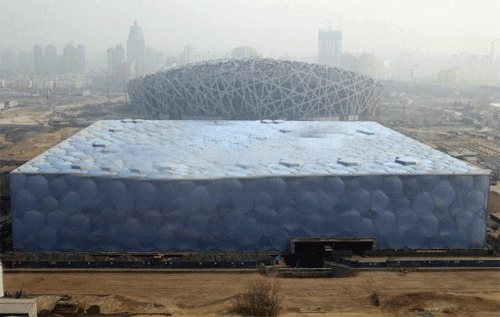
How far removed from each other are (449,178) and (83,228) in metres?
16.6

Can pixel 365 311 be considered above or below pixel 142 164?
below

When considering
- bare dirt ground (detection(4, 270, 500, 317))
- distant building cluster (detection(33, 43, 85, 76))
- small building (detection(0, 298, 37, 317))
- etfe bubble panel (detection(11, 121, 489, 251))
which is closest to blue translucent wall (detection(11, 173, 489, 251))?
etfe bubble panel (detection(11, 121, 489, 251))

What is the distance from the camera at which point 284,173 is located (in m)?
24.5

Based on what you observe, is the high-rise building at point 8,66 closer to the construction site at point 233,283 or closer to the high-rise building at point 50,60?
the high-rise building at point 50,60

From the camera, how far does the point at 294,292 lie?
20.2 meters

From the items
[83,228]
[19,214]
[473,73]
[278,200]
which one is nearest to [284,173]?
[278,200]

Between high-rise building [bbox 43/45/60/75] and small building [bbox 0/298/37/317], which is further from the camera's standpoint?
high-rise building [bbox 43/45/60/75]

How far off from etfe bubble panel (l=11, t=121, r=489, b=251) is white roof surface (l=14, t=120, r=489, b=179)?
7.0 inches

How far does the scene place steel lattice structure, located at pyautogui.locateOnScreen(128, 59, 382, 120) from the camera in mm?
62094


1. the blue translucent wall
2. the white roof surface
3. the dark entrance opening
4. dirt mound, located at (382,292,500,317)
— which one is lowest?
dirt mound, located at (382,292,500,317)

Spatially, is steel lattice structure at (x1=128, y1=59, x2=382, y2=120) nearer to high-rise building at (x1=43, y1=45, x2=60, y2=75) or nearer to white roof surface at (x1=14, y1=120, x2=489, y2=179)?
white roof surface at (x1=14, y1=120, x2=489, y2=179)

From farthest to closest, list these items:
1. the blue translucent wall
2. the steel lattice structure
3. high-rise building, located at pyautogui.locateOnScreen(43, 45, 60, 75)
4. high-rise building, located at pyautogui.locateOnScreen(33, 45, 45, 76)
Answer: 1. high-rise building, located at pyautogui.locateOnScreen(43, 45, 60, 75)
2. high-rise building, located at pyautogui.locateOnScreen(33, 45, 45, 76)
3. the steel lattice structure
4. the blue translucent wall

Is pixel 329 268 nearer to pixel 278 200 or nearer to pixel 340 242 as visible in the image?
pixel 340 242

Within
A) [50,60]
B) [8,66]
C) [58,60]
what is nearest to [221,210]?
[8,66]
